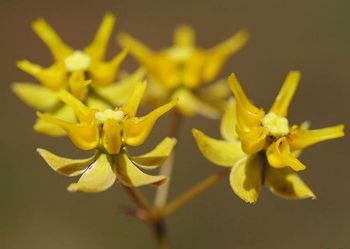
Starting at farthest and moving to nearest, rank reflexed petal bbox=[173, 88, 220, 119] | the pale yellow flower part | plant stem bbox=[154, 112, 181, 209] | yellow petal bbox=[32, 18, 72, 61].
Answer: reflexed petal bbox=[173, 88, 220, 119] → plant stem bbox=[154, 112, 181, 209] → yellow petal bbox=[32, 18, 72, 61] → the pale yellow flower part

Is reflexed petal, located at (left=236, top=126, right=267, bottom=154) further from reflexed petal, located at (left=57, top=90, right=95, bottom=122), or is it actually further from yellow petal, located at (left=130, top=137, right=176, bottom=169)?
reflexed petal, located at (left=57, top=90, right=95, bottom=122)

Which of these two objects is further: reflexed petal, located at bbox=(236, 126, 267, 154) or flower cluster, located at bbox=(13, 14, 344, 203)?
reflexed petal, located at bbox=(236, 126, 267, 154)

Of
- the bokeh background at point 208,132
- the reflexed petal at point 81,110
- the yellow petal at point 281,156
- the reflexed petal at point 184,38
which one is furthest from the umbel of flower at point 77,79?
the bokeh background at point 208,132

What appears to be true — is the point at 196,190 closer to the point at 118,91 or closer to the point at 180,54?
the point at 118,91

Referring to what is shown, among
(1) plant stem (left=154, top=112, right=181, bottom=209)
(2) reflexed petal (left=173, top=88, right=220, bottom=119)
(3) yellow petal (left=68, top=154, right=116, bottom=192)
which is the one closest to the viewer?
(3) yellow petal (left=68, top=154, right=116, bottom=192)

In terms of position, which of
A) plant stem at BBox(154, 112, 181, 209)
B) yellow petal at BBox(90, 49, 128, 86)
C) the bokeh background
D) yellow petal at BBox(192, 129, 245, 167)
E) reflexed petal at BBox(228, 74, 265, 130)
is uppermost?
yellow petal at BBox(90, 49, 128, 86)

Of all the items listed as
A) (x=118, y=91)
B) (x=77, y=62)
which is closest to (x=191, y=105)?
(x=118, y=91)

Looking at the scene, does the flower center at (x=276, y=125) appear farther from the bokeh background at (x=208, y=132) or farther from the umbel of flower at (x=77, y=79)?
the bokeh background at (x=208, y=132)

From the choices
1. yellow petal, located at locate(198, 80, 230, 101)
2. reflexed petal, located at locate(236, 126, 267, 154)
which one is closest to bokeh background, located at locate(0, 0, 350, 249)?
yellow petal, located at locate(198, 80, 230, 101)

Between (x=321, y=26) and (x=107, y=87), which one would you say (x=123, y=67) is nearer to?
(x=321, y=26)
